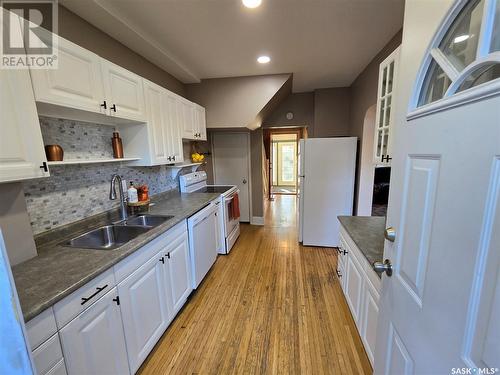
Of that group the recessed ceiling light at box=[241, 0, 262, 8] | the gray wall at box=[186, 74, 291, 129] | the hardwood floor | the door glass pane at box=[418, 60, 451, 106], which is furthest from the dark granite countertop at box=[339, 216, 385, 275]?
the gray wall at box=[186, 74, 291, 129]

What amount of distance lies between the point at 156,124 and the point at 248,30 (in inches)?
50.8

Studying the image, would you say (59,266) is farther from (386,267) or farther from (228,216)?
(228,216)

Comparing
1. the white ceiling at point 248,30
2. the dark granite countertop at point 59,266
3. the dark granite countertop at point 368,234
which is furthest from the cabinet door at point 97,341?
the white ceiling at point 248,30

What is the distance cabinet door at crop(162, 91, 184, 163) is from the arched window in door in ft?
7.55

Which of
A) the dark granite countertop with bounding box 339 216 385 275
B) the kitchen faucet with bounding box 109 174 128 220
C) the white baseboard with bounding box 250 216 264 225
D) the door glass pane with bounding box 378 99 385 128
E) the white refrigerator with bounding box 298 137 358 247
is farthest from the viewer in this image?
the white baseboard with bounding box 250 216 264 225

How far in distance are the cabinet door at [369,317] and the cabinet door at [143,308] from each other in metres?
1.54

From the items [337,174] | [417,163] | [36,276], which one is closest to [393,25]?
[337,174]

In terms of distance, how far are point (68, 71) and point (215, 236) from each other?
222cm

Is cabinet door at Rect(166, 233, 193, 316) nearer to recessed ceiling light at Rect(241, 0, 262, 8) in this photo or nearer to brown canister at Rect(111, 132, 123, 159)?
brown canister at Rect(111, 132, 123, 159)

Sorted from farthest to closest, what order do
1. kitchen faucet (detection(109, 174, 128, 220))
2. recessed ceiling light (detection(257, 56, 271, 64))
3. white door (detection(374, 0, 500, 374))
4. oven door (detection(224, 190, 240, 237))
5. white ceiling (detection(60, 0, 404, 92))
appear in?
oven door (detection(224, 190, 240, 237)) → recessed ceiling light (detection(257, 56, 271, 64)) → kitchen faucet (detection(109, 174, 128, 220)) → white ceiling (detection(60, 0, 404, 92)) → white door (detection(374, 0, 500, 374))

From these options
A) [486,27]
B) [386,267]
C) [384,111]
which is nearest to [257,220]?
[384,111]

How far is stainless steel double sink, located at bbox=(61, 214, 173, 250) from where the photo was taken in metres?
1.65

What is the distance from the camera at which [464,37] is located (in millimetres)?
618

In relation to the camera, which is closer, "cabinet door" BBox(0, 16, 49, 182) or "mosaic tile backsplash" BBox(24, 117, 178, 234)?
"cabinet door" BBox(0, 16, 49, 182)
